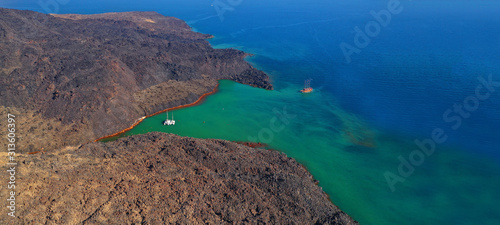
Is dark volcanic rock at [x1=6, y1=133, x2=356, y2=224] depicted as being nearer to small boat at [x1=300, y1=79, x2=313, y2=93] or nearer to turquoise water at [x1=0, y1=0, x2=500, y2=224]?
turquoise water at [x1=0, y1=0, x2=500, y2=224]

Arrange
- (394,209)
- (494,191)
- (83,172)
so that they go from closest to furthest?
(83,172) < (394,209) < (494,191)

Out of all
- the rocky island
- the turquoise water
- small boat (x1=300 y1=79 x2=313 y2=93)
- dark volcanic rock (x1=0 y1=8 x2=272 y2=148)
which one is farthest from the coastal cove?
dark volcanic rock (x1=0 y1=8 x2=272 y2=148)

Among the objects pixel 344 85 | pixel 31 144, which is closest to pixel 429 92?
pixel 344 85

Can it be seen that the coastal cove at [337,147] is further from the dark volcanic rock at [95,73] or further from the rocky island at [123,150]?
the dark volcanic rock at [95,73]

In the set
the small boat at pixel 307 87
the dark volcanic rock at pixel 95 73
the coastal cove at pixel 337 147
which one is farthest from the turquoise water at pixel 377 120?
the dark volcanic rock at pixel 95 73

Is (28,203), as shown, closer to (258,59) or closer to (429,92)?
(429,92)

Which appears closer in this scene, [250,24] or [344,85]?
[344,85]

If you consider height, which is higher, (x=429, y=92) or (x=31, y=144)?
(x=429, y=92)

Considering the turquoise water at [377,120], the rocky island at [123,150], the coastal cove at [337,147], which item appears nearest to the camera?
the rocky island at [123,150]
